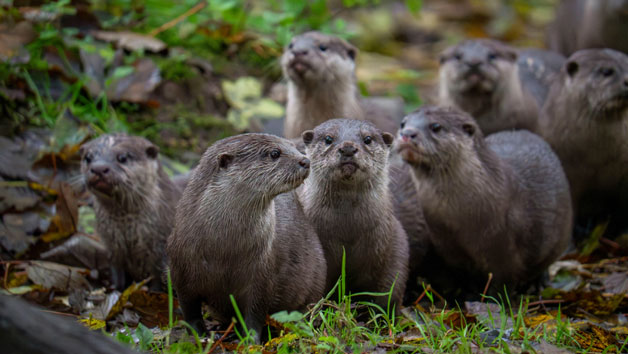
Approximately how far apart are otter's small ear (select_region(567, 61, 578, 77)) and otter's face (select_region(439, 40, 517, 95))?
54cm

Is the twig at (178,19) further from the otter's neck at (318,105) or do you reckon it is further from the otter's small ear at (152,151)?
the otter's small ear at (152,151)

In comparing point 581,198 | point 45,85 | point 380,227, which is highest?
point 45,85

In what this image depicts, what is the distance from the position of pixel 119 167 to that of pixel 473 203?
1666 mm

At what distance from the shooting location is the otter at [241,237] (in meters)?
2.56

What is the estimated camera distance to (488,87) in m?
4.70

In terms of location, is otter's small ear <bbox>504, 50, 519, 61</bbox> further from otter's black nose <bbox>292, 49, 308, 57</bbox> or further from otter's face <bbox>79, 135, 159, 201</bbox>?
otter's face <bbox>79, 135, 159, 201</bbox>

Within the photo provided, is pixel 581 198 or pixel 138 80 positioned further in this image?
pixel 138 80

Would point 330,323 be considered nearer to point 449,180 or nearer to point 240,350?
point 240,350

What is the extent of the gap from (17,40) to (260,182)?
257cm

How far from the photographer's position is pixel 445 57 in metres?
4.95

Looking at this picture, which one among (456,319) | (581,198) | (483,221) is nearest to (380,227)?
(456,319)

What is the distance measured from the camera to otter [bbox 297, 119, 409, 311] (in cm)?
287

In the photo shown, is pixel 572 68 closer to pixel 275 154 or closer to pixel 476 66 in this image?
pixel 476 66

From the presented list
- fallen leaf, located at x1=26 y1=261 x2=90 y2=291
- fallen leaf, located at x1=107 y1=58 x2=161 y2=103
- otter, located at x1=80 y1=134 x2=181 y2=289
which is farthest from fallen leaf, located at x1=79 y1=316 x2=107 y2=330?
fallen leaf, located at x1=107 y1=58 x2=161 y2=103
